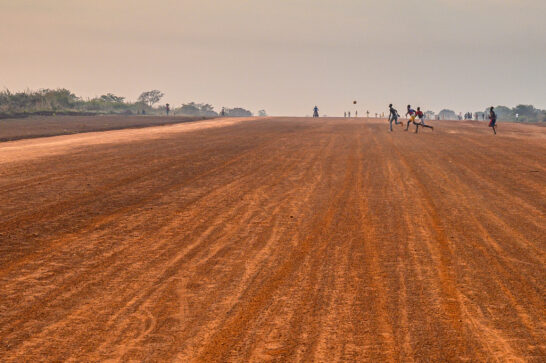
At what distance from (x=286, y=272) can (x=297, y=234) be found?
1.82 m

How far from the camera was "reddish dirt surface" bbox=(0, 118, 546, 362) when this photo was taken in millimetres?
4820

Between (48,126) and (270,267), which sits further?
(48,126)

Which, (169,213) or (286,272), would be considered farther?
(169,213)

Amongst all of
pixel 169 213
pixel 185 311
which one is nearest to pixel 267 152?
pixel 169 213

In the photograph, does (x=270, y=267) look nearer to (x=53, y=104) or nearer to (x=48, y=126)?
(x=48, y=126)

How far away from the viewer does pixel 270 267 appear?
6859mm

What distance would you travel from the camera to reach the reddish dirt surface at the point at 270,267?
4.82 metres

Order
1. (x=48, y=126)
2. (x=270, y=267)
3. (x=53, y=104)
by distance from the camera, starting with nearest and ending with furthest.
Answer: (x=270, y=267) → (x=48, y=126) → (x=53, y=104)

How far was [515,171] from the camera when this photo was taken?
1600 centimetres

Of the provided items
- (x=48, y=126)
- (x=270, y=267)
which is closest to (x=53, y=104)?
(x=48, y=126)

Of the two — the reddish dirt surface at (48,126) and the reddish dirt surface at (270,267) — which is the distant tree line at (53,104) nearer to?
the reddish dirt surface at (48,126)

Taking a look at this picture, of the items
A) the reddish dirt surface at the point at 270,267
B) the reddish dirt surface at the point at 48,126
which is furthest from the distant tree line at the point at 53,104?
the reddish dirt surface at the point at 270,267

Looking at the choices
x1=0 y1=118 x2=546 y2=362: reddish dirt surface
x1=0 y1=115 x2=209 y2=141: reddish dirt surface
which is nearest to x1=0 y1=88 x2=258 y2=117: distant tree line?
x1=0 y1=115 x2=209 y2=141: reddish dirt surface

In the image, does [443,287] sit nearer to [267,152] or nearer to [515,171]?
[515,171]
